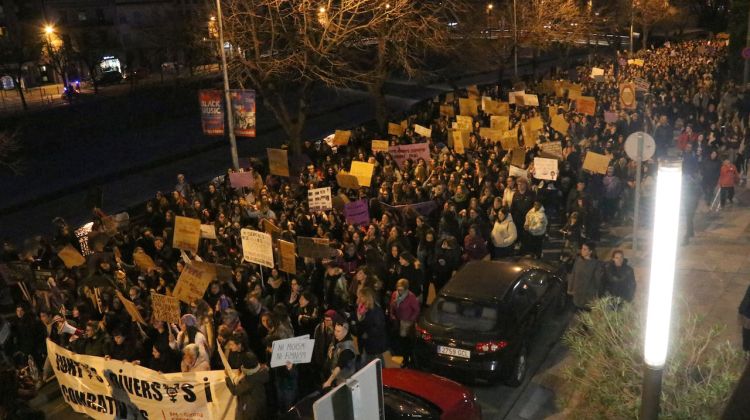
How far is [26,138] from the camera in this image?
3388cm

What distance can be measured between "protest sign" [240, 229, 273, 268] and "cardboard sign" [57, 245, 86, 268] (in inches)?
137

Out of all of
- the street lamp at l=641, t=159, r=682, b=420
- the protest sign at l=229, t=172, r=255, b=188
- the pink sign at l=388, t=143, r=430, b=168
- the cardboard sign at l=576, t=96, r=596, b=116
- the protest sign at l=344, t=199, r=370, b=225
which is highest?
the street lamp at l=641, t=159, r=682, b=420

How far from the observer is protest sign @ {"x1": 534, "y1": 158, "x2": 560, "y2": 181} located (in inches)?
542

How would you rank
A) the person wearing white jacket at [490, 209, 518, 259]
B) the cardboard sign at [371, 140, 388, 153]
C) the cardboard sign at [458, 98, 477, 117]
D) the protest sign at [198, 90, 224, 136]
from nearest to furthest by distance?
1. the person wearing white jacket at [490, 209, 518, 259]
2. the protest sign at [198, 90, 224, 136]
3. the cardboard sign at [371, 140, 388, 153]
4. the cardboard sign at [458, 98, 477, 117]

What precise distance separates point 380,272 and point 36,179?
907 inches

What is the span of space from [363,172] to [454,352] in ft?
23.7

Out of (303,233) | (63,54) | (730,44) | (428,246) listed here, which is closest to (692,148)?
(428,246)

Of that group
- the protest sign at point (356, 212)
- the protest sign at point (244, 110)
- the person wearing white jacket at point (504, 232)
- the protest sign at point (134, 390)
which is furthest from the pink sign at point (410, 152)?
the protest sign at point (134, 390)

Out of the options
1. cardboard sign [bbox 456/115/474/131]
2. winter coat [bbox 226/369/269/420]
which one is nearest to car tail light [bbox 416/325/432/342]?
winter coat [bbox 226/369/269/420]

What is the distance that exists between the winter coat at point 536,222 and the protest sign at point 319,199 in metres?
3.73

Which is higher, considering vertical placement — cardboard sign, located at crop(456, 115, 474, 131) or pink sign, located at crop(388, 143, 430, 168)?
cardboard sign, located at crop(456, 115, 474, 131)

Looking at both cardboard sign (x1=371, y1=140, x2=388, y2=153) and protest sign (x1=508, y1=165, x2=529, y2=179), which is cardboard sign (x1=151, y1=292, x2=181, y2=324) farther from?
cardboard sign (x1=371, y1=140, x2=388, y2=153)

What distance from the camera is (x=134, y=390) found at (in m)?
8.40

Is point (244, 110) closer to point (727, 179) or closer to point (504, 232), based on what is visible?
point (504, 232)
